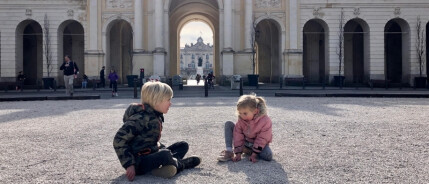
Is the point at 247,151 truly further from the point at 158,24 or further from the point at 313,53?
the point at 313,53

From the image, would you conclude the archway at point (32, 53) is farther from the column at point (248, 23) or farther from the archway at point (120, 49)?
the column at point (248, 23)

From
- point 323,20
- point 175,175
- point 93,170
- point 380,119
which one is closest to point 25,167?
point 93,170

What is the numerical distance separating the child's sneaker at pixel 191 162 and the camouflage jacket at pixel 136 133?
41 cm

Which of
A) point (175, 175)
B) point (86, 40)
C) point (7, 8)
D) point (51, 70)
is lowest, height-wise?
point (175, 175)

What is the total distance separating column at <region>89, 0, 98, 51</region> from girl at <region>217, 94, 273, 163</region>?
26.6 m

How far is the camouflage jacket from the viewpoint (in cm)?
330

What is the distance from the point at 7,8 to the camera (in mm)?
28250

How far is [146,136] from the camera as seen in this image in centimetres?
352

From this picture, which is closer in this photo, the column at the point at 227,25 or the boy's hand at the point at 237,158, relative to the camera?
the boy's hand at the point at 237,158

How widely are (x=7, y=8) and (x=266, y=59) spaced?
74.7 ft

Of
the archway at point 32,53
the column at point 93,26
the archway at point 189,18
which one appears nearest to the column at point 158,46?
the column at point 93,26

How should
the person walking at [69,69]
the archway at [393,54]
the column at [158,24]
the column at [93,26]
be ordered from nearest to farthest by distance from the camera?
the person walking at [69,69]
the column at [158,24]
the column at [93,26]
the archway at [393,54]

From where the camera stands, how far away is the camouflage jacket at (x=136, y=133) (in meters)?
3.30

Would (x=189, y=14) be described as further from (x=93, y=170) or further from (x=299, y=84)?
(x=93, y=170)
